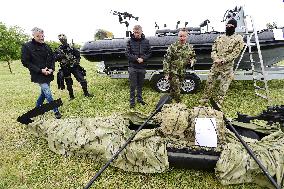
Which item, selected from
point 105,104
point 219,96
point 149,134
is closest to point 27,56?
point 105,104

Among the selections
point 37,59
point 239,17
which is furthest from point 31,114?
point 239,17

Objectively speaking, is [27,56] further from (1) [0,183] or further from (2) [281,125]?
(2) [281,125]

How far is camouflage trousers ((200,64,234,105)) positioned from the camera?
610cm

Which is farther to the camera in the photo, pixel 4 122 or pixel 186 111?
pixel 4 122

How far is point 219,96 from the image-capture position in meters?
6.21

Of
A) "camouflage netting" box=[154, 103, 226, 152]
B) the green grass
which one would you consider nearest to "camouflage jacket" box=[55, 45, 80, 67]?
the green grass

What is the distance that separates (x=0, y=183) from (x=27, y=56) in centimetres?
250

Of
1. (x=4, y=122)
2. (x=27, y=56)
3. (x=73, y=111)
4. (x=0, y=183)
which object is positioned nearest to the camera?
(x=0, y=183)

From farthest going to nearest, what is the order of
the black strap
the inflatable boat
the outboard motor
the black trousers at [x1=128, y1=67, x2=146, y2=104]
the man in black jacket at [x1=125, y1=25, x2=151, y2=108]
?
1. the inflatable boat
2. the outboard motor
3. the black trousers at [x1=128, y1=67, x2=146, y2=104]
4. the man in black jacket at [x1=125, y1=25, x2=151, y2=108]
5. the black strap

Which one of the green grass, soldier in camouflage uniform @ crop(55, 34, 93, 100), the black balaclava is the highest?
the black balaclava

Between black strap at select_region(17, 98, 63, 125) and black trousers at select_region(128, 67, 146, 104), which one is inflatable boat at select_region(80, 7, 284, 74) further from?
black strap at select_region(17, 98, 63, 125)

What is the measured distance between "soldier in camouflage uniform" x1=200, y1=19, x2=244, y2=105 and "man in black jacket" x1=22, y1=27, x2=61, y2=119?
10.7ft

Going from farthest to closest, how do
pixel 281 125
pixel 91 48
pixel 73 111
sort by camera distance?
pixel 91 48
pixel 73 111
pixel 281 125

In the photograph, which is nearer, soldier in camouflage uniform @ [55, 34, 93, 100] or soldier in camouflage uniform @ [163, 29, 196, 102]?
soldier in camouflage uniform @ [163, 29, 196, 102]
